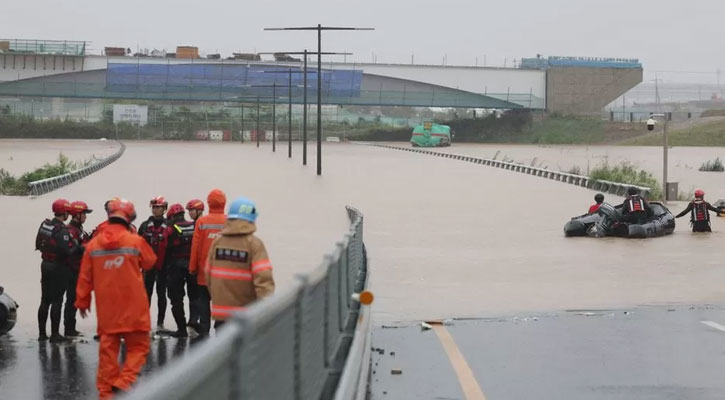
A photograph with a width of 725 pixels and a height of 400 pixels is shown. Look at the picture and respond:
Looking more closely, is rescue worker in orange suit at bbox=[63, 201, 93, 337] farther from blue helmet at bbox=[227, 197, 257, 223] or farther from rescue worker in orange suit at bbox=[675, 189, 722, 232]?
rescue worker in orange suit at bbox=[675, 189, 722, 232]

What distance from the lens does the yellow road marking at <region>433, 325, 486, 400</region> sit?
1194 centimetres

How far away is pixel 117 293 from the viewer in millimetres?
10055

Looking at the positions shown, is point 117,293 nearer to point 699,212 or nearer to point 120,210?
point 120,210

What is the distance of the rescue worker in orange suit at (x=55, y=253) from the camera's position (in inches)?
541

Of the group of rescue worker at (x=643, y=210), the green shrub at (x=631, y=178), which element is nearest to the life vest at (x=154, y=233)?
the group of rescue worker at (x=643, y=210)

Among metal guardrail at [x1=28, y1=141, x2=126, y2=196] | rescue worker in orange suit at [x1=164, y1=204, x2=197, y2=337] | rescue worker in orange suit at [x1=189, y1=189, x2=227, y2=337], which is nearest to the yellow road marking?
rescue worker in orange suit at [x1=189, y1=189, x2=227, y2=337]

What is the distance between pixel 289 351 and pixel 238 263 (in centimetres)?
269

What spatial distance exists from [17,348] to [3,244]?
45.2ft

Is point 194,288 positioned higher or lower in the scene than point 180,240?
lower

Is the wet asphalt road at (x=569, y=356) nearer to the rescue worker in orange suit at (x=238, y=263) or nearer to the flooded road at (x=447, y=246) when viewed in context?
the flooded road at (x=447, y=246)

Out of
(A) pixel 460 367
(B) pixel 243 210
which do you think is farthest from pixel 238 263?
(A) pixel 460 367

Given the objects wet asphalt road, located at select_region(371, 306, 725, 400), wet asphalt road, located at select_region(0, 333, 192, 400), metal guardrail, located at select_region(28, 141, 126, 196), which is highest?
metal guardrail, located at select_region(28, 141, 126, 196)

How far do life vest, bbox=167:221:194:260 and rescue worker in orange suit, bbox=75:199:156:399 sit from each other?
4.33m

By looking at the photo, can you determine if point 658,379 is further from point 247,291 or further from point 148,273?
point 148,273
